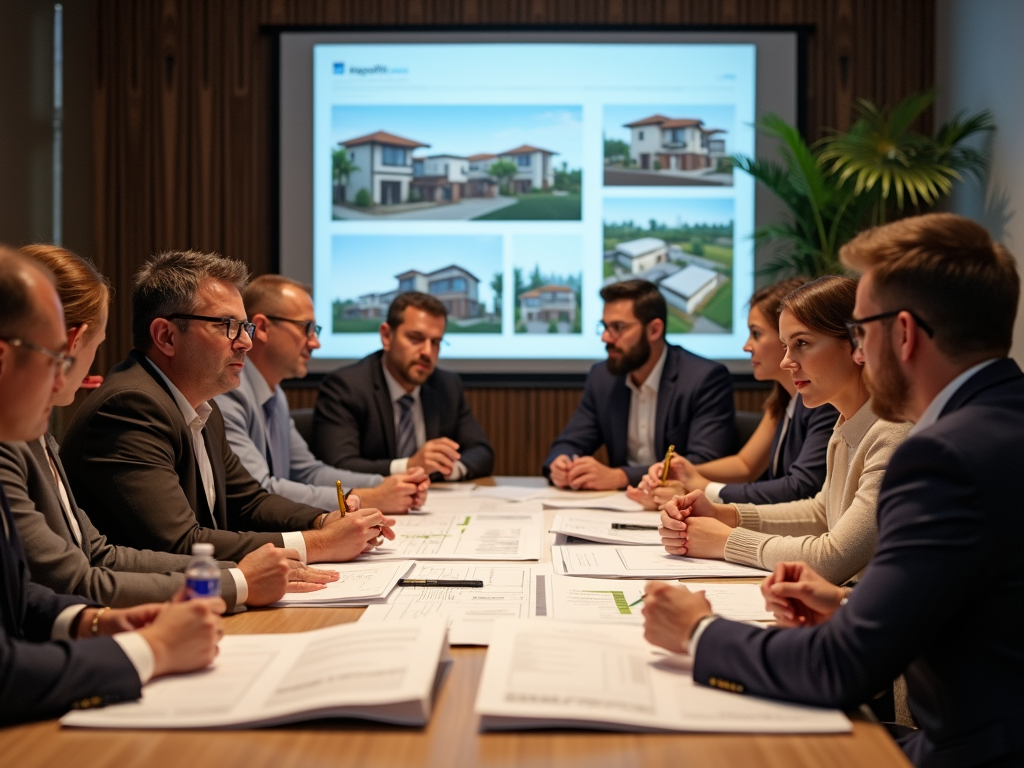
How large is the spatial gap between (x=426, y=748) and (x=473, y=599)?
0.70 meters

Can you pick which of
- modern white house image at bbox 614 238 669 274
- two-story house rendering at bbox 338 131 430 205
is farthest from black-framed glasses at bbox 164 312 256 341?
modern white house image at bbox 614 238 669 274

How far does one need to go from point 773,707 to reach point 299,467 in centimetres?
277

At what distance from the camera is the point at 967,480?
4.25ft

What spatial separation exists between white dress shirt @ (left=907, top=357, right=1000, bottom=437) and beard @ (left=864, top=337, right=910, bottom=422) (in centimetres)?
4

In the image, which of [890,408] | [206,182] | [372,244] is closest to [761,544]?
[890,408]

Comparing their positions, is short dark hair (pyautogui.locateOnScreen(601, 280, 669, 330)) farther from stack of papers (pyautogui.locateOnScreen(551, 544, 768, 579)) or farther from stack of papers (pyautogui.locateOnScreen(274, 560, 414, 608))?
stack of papers (pyautogui.locateOnScreen(274, 560, 414, 608))

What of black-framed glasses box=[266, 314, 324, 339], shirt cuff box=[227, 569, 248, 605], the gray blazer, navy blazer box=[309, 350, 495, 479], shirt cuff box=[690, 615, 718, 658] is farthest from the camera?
navy blazer box=[309, 350, 495, 479]

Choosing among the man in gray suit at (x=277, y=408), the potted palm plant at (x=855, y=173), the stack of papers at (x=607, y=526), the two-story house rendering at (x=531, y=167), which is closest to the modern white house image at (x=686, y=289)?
the potted palm plant at (x=855, y=173)

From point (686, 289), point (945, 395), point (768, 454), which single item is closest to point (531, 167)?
point (686, 289)

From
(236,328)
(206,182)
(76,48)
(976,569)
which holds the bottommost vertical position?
(976,569)

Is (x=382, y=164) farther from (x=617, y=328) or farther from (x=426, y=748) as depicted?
(x=426, y=748)

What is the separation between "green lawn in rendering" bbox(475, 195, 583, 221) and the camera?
227 inches

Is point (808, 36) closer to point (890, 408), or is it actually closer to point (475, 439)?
point (475, 439)

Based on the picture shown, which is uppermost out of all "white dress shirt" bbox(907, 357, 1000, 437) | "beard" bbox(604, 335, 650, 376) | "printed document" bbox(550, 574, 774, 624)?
"white dress shirt" bbox(907, 357, 1000, 437)
